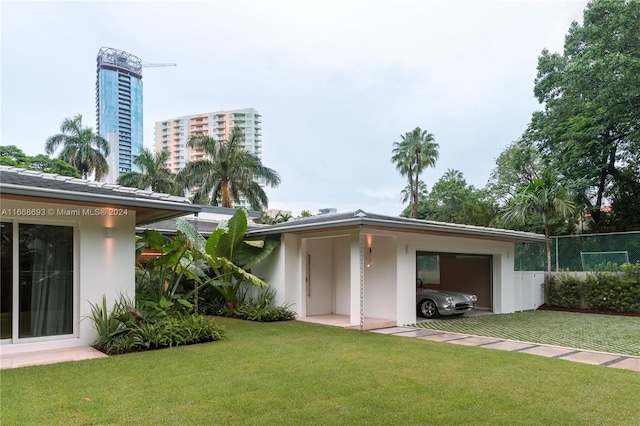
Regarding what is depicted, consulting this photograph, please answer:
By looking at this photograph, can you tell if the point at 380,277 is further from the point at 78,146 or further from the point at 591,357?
→ the point at 78,146

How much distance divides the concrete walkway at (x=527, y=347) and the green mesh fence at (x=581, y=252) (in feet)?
30.1

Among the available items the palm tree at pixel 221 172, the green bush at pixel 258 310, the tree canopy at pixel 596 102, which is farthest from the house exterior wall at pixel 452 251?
the palm tree at pixel 221 172

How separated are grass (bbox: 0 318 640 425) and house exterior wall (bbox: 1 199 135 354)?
1.53 metres

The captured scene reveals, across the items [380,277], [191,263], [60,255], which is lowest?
[380,277]

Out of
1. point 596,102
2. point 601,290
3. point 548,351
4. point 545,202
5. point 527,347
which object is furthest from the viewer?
point 596,102

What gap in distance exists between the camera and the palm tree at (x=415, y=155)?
A: 118 ft

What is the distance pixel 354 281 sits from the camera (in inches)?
420

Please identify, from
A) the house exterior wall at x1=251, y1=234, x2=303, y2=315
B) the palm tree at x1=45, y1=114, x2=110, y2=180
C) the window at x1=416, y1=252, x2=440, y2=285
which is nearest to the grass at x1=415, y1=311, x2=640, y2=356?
the window at x1=416, y1=252, x2=440, y2=285

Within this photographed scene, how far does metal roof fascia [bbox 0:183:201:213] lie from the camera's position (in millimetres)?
6445

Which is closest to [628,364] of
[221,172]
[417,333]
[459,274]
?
[417,333]

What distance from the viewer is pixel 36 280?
746 cm

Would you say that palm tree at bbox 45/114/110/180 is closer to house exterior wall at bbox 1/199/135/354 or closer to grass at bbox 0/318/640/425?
house exterior wall at bbox 1/199/135/354

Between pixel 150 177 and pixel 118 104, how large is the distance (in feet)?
123

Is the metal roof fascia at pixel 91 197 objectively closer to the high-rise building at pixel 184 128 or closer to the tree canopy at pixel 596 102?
the tree canopy at pixel 596 102
